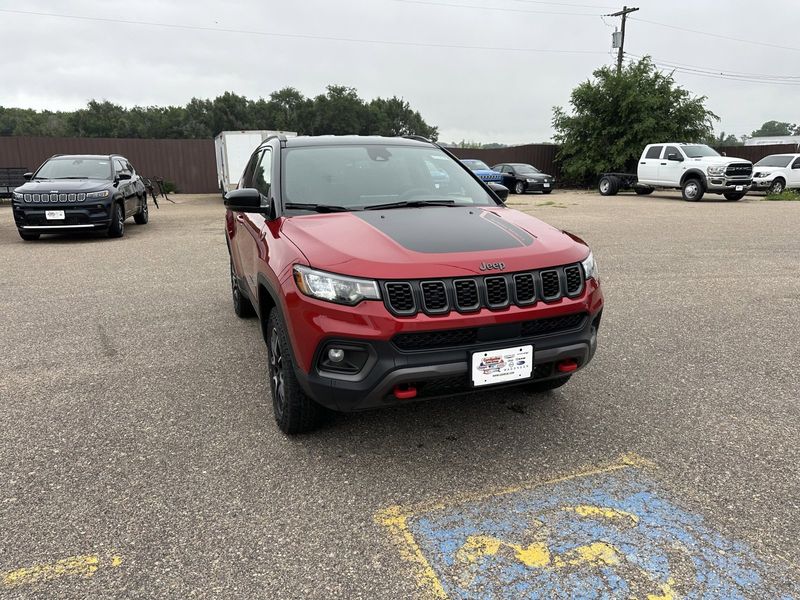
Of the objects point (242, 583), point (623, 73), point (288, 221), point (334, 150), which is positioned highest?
point (623, 73)

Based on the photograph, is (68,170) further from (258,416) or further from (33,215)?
(258,416)

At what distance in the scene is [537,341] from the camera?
2.78 m

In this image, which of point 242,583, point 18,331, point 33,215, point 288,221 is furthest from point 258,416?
point 33,215

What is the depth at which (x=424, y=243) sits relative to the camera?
9.33 ft

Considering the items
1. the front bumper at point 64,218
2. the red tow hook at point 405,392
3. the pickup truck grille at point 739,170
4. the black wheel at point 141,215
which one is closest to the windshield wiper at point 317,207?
the red tow hook at point 405,392

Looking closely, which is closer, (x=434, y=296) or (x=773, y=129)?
(x=434, y=296)

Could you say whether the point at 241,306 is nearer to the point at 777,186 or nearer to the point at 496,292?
the point at 496,292

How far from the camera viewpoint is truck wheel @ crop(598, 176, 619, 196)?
78.4 ft

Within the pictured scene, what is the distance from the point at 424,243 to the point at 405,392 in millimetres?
739

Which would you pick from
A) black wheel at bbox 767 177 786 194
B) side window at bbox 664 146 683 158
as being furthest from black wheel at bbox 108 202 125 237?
black wheel at bbox 767 177 786 194

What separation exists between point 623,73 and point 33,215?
87.9 ft

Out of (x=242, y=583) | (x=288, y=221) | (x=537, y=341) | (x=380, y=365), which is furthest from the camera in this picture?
(x=288, y=221)

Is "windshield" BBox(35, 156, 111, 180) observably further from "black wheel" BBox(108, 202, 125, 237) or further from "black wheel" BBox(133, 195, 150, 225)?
"black wheel" BBox(133, 195, 150, 225)

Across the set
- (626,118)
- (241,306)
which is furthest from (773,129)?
(241,306)
